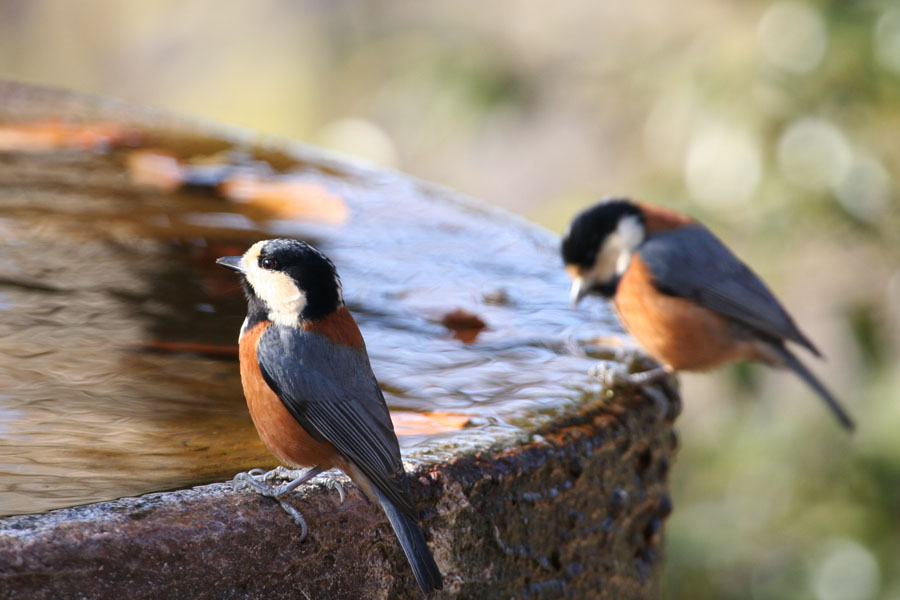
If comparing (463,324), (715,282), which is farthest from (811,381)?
(463,324)

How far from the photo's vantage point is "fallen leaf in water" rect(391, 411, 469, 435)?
60.1 inches

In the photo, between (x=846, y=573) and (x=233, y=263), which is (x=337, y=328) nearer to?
(x=233, y=263)

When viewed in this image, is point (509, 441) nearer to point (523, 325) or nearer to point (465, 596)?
point (465, 596)

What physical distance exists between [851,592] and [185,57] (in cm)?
821

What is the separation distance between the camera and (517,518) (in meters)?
1.46

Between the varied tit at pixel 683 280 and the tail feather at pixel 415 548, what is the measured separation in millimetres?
1395

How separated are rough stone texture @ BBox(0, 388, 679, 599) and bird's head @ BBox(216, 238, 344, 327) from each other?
31 cm

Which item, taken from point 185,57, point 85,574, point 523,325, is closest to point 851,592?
point 523,325

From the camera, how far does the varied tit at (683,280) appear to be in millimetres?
2639

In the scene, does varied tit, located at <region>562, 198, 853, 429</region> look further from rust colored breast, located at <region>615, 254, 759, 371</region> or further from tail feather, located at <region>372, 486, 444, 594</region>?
tail feather, located at <region>372, 486, 444, 594</region>

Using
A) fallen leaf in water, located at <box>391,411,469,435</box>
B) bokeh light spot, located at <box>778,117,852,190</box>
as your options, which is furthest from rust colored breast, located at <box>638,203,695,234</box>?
fallen leaf in water, located at <box>391,411,469,435</box>

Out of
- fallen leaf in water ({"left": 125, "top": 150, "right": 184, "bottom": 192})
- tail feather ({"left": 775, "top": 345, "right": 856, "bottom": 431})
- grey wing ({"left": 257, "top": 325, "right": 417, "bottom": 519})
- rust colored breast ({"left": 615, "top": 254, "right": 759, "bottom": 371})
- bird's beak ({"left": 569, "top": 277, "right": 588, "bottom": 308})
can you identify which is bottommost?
tail feather ({"left": 775, "top": 345, "right": 856, "bottom": 431})

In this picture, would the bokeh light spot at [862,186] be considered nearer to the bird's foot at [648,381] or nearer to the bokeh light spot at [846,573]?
the bokeh light spot at [846,573]

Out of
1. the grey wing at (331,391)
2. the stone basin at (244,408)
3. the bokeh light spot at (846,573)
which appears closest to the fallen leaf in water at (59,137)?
the stone basin at (244,408)
